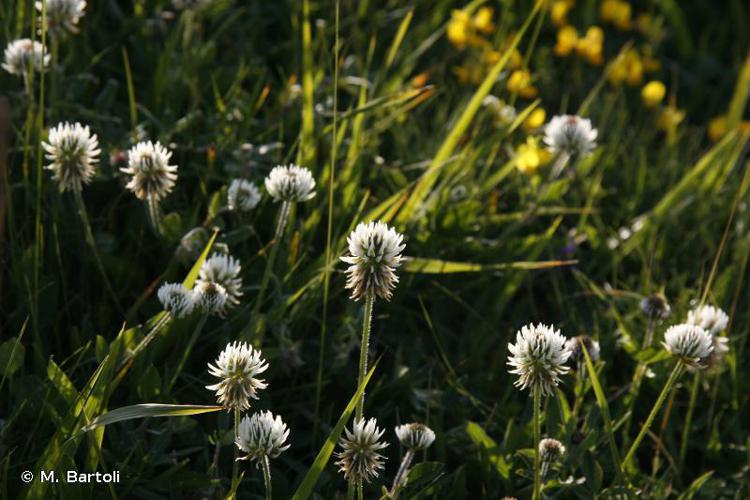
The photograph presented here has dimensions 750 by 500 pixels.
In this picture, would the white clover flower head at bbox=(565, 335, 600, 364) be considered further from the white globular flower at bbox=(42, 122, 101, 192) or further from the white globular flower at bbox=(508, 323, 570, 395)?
the white globular flower at bbox=(42, 122, 101, 192)

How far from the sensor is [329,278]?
6.74ft

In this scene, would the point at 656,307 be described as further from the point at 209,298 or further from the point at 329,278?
the point at 209,298

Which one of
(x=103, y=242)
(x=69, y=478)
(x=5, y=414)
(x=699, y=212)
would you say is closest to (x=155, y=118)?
(x=103, y=242)

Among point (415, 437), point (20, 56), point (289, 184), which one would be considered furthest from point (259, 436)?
point (20, 56)

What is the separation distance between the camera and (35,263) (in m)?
1.82

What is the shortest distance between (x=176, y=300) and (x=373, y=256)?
0.43m

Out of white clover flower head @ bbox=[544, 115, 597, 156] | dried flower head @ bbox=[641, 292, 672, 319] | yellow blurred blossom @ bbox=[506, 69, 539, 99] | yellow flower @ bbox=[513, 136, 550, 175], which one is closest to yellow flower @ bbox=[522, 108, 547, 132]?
yellow blurred blossom @ bbox=[506, 69, 539, 99]

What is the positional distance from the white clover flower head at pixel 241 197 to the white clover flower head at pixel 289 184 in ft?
0.62

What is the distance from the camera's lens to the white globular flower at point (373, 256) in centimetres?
143

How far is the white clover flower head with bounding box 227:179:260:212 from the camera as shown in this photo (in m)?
1.98

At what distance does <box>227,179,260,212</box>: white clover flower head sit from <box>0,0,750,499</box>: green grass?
0.08 metres

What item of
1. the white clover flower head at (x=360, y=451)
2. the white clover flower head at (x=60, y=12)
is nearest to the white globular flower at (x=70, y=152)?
the white clover flower head at (x=60, y=12)

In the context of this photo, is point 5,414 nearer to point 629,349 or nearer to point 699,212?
point 629,349

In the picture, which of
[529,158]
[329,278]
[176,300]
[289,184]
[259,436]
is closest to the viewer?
[259,436]
